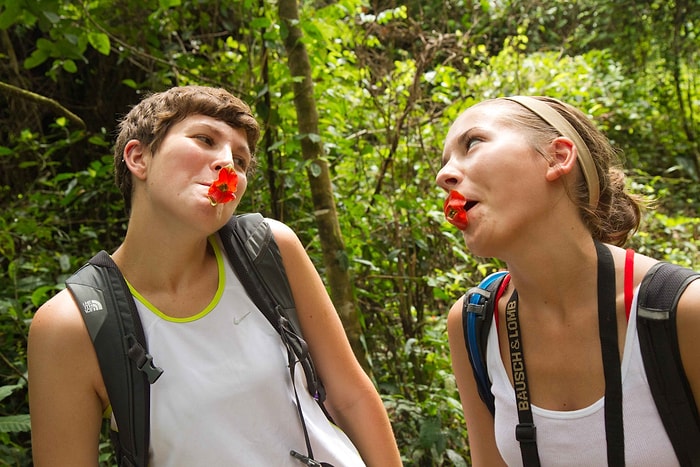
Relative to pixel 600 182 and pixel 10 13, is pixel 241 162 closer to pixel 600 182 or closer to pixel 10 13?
pixel 600 182

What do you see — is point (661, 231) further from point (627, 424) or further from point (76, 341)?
point (76, 341)

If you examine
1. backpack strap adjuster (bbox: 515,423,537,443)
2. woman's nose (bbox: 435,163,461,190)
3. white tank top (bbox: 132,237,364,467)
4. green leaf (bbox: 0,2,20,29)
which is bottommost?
backpack strap adjuster (bbox: 515,423,537,443)

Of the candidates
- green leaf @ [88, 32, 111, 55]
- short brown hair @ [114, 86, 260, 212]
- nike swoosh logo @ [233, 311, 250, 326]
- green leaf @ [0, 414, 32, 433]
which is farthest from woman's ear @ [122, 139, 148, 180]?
green leaf @ [88, 32, 111, 55]

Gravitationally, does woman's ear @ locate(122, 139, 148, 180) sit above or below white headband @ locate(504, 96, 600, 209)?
above

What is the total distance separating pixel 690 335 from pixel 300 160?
106 inches

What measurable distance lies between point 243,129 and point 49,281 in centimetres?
216

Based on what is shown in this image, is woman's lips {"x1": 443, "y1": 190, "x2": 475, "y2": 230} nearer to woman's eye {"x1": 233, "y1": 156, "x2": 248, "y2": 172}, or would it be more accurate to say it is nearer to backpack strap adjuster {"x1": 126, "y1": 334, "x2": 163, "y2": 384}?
woman's eye {"x1": 233, "y1": 156, "x2": 248, "y2": 172}

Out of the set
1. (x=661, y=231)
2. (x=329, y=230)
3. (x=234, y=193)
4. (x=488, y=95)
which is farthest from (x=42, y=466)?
(x=661, y=231)

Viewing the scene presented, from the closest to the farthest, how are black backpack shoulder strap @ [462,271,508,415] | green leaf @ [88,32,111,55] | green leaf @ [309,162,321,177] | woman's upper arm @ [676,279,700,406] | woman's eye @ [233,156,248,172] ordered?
1. woman's upper arm @ [676,279,700,406]
2. black backpack shoulder strap @ [462,271,508,415]
3. woman's eye @ [233,156,248,172]
4. green leaf @ [309,162,321,177]
5. green leaf @ [88,32,111,55]

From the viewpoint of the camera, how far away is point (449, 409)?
10.7 feet

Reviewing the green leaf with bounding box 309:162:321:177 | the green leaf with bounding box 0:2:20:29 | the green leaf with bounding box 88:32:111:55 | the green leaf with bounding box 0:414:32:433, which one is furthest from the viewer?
the green leaf with bounding box 88:32:111:55

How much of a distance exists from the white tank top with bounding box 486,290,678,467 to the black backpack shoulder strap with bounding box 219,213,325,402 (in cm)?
54

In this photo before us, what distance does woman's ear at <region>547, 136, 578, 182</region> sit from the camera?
1.76 meters

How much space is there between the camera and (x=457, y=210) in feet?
5.74
